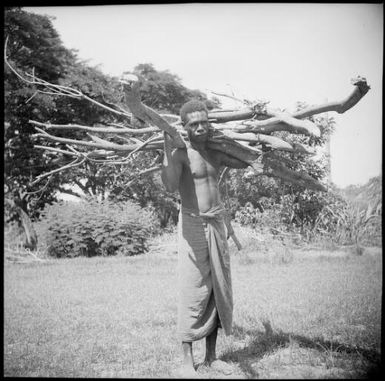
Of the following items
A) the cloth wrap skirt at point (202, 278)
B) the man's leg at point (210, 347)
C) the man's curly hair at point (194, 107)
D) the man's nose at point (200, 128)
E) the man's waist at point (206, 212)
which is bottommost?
the man's leg at point (210, 347)

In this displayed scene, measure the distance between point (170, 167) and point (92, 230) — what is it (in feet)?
25.3

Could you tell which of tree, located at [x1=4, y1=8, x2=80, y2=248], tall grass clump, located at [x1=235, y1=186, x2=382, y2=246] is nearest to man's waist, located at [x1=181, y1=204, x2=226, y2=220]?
tall grass clump, located at [x1=235, y1=186, x2=382, y2=246]

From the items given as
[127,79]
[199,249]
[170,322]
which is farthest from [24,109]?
[127,79]

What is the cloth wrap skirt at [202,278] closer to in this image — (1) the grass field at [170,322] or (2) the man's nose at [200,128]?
(1) the grass field at [170,322]

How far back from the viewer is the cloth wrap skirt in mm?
3021

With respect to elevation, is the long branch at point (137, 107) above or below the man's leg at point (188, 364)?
above

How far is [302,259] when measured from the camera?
8.30 m

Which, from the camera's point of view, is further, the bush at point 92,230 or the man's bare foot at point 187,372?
the bush at point 92,230

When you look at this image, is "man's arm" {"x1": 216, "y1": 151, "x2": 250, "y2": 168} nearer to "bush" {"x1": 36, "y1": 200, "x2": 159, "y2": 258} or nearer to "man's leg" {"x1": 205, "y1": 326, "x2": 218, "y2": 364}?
"man's leg" {"x1": 205, "y1": 326, "x2": 218, "y2": 364}

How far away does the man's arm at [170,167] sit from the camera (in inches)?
109

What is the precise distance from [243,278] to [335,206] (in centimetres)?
439

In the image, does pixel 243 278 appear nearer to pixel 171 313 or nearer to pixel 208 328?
pixel 171 313

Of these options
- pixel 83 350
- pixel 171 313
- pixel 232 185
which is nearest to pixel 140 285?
pixel 171 313

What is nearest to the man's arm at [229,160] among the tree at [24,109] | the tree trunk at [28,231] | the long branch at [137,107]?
the long branch at [137,107]
